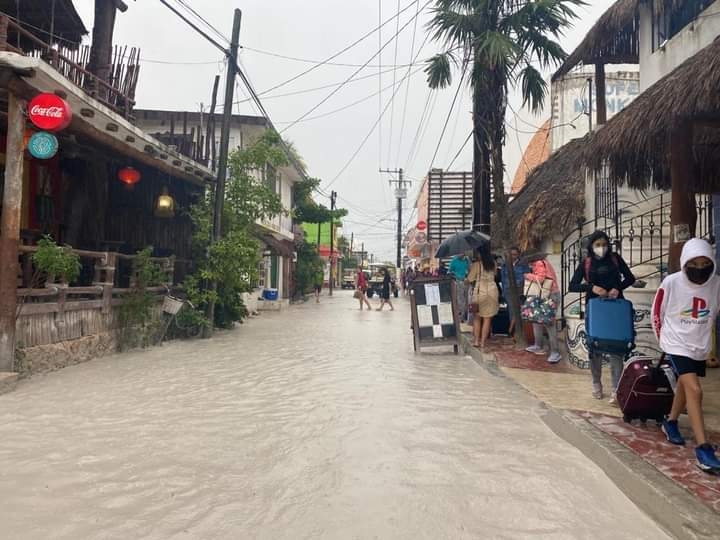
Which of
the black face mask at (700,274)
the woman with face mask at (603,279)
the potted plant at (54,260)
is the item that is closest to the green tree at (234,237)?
the potted plant at (54,260)

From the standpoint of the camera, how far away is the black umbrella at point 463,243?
10.3 metres

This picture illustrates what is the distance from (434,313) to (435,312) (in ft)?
0.08

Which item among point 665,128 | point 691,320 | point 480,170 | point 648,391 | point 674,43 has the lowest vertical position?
point 648,391

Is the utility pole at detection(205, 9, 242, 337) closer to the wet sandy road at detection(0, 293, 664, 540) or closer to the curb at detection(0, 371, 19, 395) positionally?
the wet sandy road at detection(0, 293, 664, 540)

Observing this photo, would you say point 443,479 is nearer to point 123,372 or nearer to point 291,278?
point 123,372

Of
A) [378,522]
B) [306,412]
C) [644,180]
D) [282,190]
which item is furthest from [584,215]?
[282,190]

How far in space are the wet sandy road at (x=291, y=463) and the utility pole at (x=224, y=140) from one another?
15.8ft

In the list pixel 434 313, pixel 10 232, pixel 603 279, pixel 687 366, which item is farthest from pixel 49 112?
pixel 687 366

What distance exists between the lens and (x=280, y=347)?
9.95m

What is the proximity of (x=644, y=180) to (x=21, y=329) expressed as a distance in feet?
27.1

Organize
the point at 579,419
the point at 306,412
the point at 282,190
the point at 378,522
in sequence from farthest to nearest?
1. the point at 282,190
2. the point at 306,412
3. the point at 579,419
4. the point at 378,522

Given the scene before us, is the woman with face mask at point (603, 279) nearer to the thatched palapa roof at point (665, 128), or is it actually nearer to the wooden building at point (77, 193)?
the thatched palapa roof at point (665, 128)

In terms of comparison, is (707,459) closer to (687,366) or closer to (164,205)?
(687,366)

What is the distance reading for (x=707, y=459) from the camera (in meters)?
3.28
